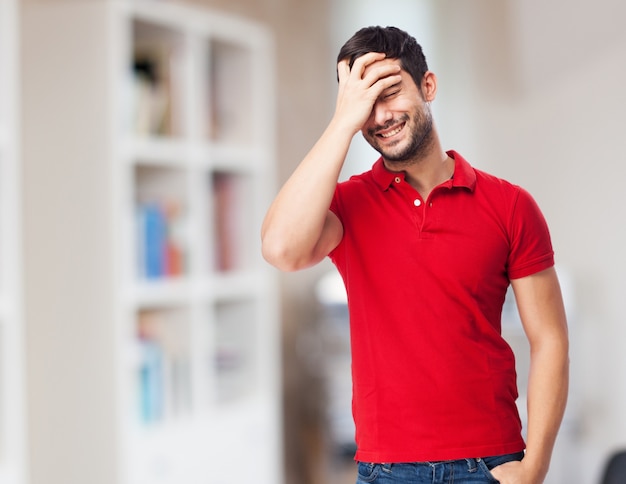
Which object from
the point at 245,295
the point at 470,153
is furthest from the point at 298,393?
the point at 470,153

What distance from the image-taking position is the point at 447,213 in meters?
0.76

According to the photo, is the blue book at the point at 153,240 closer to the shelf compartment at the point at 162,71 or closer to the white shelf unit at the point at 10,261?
the shelf compartment at the point at 162,71

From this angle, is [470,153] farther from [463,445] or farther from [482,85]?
[463,445]

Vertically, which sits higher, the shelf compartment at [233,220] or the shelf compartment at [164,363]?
the shelf compartment at [233,220]

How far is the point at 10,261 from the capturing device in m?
2.15

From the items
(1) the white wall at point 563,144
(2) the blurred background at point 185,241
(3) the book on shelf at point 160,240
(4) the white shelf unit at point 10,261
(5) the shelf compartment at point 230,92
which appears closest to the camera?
(1) the white wall at point 563,144

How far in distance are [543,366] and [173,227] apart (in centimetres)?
208

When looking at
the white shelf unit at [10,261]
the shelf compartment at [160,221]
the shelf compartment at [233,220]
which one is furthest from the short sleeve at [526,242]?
the shelf compartment at [233,220]

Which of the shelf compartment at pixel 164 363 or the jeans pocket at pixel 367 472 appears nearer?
the jeans pocket at pixel 367 472

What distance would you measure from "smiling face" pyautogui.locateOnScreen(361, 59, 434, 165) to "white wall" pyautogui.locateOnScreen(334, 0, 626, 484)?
A: 2.25 ft

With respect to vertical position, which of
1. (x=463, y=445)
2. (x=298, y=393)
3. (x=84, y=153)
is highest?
(x=84, y=153)

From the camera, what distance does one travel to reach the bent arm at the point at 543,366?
2.57 ft

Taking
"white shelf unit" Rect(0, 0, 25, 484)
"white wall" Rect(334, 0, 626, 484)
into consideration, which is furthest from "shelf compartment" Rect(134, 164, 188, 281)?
"white wall" Rect(334, 0, 626, 484)

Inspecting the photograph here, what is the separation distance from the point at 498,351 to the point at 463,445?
93 millimetres
